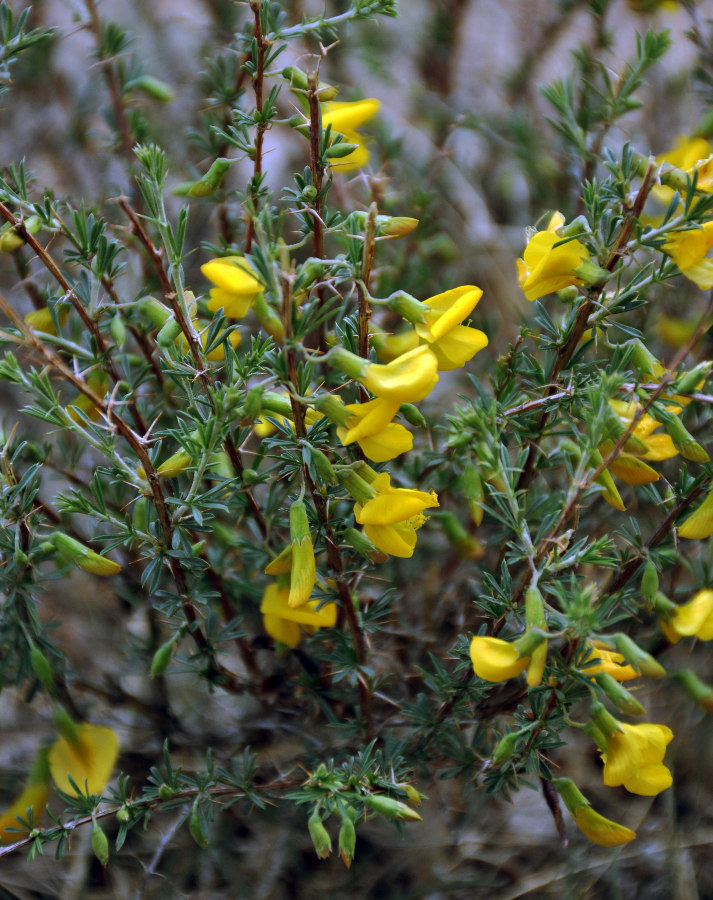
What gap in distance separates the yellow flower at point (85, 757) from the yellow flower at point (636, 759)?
30.7 inches

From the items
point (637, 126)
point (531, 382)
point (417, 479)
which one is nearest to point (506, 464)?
point (531, 382)

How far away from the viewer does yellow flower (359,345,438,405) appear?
2.61 feet

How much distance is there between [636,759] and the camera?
907mm

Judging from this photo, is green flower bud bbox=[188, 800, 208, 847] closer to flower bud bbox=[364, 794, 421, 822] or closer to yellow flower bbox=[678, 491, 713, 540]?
flower bud bbox=[364, 794, 421, 822]

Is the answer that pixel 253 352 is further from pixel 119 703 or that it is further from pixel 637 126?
pixel 637 126

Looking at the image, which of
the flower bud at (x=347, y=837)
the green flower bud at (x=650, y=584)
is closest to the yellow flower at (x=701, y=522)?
the green flower bud at (x=650, y=584)

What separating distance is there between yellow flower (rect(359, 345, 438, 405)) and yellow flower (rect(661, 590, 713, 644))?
489mm

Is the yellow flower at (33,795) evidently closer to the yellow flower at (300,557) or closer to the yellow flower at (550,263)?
the yellow flower at (300,557)

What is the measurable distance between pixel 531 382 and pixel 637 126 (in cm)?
170

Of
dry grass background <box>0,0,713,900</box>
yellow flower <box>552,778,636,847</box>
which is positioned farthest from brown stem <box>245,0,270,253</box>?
yellow flower <box>552,778,636,847</box>

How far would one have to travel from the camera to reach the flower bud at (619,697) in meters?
0.80

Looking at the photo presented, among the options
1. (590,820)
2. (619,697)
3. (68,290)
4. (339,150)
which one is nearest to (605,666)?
(619,697)

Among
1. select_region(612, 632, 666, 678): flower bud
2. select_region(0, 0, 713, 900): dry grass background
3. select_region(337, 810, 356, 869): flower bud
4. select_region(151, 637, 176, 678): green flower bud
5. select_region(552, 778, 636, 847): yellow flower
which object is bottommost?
select_region(0, 0, 713, 900): dry grass background

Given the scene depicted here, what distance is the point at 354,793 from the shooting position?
972 mm
